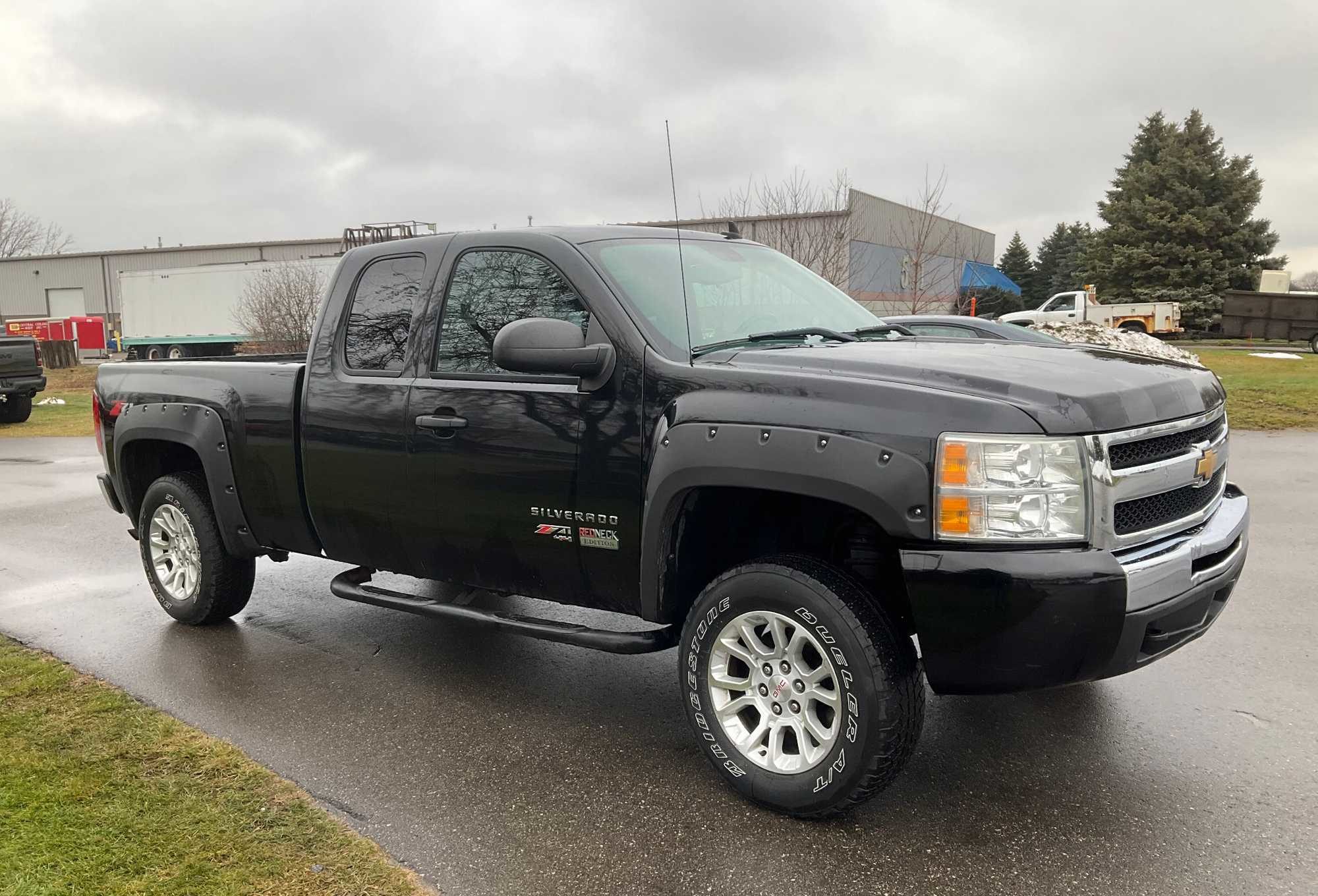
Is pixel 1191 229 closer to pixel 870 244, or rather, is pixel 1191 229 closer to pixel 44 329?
pixel 870 244

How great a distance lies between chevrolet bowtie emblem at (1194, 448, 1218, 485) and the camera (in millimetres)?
3428

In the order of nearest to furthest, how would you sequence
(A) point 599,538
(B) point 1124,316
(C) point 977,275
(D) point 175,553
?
(A) point 599,538 < (D) point 175,553 < (B) point 1124,316 < (C) point 977,275

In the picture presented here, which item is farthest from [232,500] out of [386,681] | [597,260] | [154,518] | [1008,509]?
[1008,509]

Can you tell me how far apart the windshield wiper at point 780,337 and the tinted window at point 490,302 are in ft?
1.88

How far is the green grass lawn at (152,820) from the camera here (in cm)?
304

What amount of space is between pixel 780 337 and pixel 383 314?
189 centimetres

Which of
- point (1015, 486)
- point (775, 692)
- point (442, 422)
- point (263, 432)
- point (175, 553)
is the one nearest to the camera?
point (1015, 486)

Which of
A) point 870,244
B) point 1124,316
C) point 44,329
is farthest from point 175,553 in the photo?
point 44,329

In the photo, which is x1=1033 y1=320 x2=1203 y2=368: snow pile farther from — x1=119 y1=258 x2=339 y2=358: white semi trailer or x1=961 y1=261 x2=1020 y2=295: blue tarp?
x1=119 y1=258 x2=339 y2=358: white semi trailer

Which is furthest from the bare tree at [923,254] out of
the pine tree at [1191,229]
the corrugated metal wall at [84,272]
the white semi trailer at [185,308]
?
the corrugated metal wall at [84,272]

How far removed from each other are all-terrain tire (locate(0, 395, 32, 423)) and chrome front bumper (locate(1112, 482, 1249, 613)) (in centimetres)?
1954

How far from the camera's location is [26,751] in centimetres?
400

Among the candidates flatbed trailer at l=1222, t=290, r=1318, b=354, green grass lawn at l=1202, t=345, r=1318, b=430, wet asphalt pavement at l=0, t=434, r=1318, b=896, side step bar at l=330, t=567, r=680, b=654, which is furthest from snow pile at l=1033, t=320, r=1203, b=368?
flatbed trailer at l=1222, t=290, r=1318, b=354

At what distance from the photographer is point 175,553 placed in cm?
572
